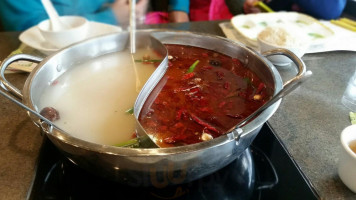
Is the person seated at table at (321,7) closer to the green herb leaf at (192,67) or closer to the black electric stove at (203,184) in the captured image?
the green herb leaf at (192,67)

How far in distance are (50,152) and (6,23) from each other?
6.09 feet

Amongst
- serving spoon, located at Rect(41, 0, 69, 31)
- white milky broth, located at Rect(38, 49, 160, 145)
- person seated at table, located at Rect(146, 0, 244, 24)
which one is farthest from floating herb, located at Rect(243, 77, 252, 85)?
person seated at table, located at Rect(146, 0, 244, 24)

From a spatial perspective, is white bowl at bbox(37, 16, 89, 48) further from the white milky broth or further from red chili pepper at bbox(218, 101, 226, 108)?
red chili pepper at bbox(218, 101, 226, 108)

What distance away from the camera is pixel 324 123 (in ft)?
4.26

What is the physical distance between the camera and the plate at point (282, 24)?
1.93 m

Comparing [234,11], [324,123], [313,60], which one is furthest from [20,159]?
[234,11]

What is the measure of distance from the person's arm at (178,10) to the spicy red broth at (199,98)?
1.40 m

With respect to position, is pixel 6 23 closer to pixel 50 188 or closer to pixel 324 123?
pixel 50 188

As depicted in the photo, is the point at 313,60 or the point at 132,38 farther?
the point at 313,60

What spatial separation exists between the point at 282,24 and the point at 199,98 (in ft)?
3.61

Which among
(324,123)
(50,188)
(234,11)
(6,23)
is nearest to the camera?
(50,188)

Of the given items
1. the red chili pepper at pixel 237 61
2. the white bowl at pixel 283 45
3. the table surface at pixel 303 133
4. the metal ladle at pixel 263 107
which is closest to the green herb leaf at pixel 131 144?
the metal ladle at pixel 263 107

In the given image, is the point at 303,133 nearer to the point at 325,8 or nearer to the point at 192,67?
the point at 192,67

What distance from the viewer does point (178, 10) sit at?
2.93 m
